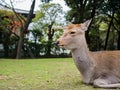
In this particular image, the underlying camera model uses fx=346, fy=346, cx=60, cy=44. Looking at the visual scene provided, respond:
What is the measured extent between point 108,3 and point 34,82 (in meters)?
19.9

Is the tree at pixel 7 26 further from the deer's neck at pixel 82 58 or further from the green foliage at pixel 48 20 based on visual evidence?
the deer's neck at pixel 82 58

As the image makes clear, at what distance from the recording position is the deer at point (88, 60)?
6.38 metres

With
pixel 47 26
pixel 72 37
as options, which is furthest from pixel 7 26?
pixel 72 37

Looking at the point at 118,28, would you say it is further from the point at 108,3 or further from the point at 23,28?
the point at 23,28

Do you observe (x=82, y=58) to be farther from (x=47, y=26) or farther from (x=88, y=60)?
(x=47, y=26)

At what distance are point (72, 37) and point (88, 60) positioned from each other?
54 cm

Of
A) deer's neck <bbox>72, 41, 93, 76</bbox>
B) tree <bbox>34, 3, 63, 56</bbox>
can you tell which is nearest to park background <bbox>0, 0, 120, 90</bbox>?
tree <bbox>34, 3, 63, 56</bbox>

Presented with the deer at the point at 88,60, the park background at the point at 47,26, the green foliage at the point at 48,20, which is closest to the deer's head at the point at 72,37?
the deer at the point at 88,60

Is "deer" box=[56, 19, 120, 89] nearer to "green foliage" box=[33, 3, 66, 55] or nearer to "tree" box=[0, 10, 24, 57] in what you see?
"tree" box=[0, 10, 24, 57]

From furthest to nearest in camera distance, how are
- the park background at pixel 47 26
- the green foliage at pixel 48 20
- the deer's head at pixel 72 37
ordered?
the green foliage at pixel 48 20
the park background at pixel 47 26
the deer's head at pixel 72 37

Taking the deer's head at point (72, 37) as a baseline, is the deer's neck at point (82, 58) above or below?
below

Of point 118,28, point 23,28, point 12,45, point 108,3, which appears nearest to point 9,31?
point 12,45

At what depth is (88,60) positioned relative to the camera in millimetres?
6574

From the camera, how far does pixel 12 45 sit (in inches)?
986
